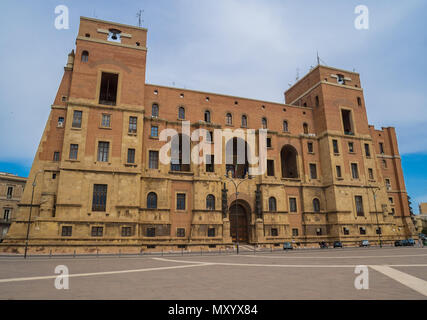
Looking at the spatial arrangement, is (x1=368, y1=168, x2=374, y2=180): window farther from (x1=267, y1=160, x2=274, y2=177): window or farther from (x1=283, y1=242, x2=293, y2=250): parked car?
(x1=283, y1=242, x2=293, y2=250): parked car

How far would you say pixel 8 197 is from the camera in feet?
176

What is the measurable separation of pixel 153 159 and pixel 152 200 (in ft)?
17.5

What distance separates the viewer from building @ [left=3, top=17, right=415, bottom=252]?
1273 inches

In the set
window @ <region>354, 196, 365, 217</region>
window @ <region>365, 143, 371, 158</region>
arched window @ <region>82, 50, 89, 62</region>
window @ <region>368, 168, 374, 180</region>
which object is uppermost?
arched window @ <region>82, 50, 89, 62</region>

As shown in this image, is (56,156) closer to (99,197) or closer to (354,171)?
(99,197)

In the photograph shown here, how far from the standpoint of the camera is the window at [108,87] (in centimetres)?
3827

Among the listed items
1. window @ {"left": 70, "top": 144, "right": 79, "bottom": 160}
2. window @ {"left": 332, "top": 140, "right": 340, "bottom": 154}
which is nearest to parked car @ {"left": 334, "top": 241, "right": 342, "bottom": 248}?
window @ {"left": 332, "top": 140, "right": 340, "bottom": 154}

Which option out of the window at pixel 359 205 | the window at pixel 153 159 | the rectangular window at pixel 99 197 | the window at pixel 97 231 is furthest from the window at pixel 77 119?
the window at pixel 359 205

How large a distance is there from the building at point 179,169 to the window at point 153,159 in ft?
0.44

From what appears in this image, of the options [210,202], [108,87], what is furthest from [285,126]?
[108,87]

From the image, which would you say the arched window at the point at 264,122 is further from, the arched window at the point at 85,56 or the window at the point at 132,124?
the arched window at the point at 85,56

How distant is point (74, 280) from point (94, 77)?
30.7 m

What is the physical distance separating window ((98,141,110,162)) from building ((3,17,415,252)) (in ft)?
0.40
